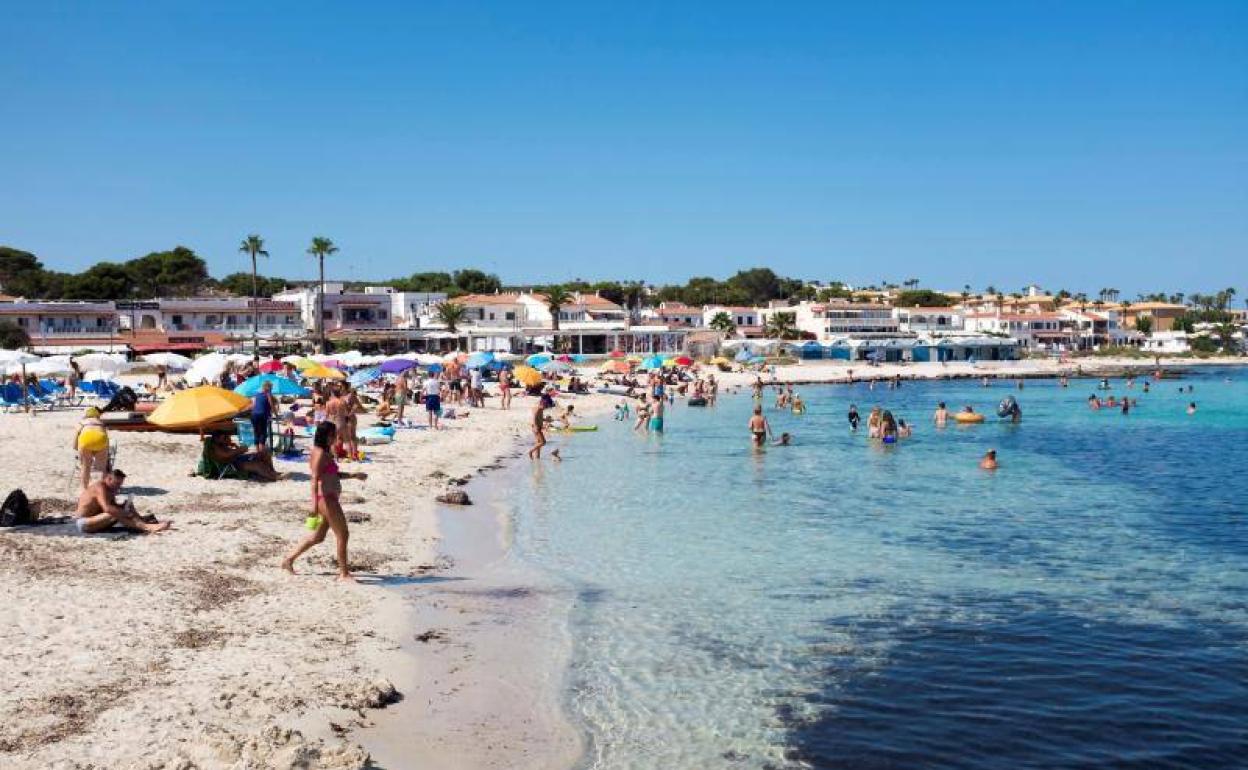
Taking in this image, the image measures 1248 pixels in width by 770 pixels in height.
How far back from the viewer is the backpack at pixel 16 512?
11695mm

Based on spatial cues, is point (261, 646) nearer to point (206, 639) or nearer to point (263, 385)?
point (206, 639)

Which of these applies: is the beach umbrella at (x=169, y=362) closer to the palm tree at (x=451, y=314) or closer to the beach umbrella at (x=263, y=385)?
the beach umbrella at (x=263, y=385)

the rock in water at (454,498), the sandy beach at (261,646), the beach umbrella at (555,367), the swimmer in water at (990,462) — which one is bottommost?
the swimmer in water at (990,462)

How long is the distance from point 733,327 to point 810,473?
77.4 metres

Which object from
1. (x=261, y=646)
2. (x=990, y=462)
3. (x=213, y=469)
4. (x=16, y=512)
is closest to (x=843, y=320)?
(x=990, y=462)

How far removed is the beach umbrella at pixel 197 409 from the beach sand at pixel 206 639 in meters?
1.01

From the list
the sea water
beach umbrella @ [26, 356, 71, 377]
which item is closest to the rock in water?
the sea water

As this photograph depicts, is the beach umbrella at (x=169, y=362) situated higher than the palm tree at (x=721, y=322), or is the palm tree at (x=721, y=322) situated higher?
the palm tree at (x=721, y=322)

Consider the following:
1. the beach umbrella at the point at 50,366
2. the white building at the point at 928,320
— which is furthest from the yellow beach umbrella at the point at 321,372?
the white building at the point at 928,320

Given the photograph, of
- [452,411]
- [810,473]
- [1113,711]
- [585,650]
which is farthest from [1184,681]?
[452,411]

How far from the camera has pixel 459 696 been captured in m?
8.20

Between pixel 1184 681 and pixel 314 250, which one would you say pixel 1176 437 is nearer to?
pixel 1184 681

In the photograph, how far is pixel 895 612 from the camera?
11.4 m

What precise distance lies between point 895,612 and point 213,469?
11105 mm
